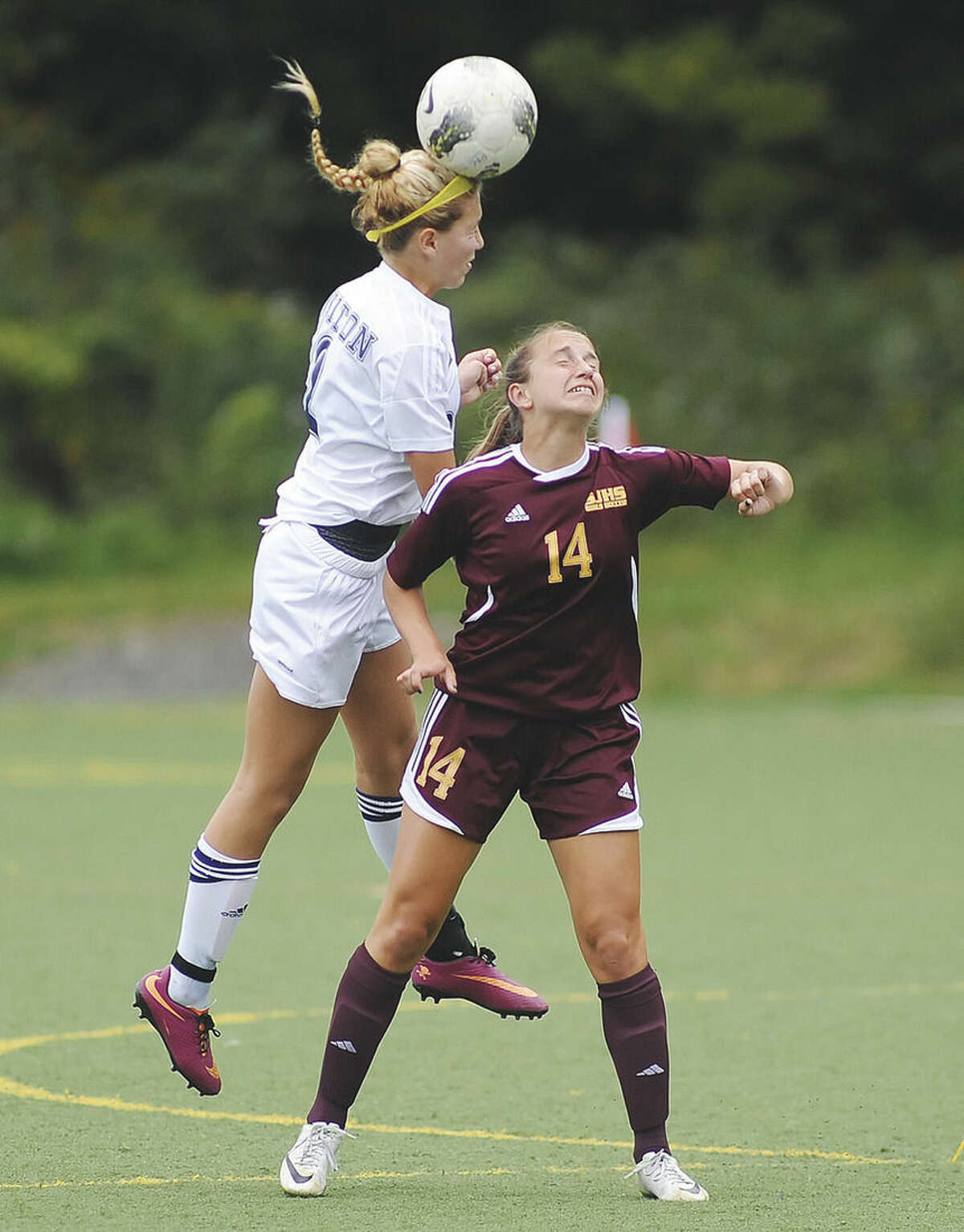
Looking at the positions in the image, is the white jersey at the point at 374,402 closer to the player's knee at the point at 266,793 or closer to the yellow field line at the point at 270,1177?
the player's knee at the point at 266,793

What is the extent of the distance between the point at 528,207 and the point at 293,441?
8.82 m

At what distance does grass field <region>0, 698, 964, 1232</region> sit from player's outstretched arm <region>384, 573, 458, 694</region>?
3.68 feet

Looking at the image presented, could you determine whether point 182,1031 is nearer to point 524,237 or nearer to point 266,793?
point 266,793

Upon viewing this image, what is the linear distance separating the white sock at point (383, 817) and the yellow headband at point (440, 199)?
1.46 m

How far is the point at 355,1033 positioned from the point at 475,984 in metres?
0.67

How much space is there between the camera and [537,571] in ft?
15.9

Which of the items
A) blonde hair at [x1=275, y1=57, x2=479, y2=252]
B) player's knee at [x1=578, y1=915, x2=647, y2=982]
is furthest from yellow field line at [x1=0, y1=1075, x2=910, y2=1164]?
blonde hair at [x1=275, y1=57, x2=479, y2=252]

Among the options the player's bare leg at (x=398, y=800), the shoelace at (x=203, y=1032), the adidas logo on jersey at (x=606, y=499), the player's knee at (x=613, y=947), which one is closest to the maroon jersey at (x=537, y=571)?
the adidas logo on jersey at (x=606, y=499)

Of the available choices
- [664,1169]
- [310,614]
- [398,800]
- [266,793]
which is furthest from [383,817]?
[664,1169]

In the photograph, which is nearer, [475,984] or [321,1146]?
[321,1146]

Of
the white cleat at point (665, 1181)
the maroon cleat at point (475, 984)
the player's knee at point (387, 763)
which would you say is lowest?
the white cleat at point (665, 1181)

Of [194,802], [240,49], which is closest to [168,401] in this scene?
[240,49]

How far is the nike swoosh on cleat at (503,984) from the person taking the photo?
18.2ft

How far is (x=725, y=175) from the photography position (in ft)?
94.2
